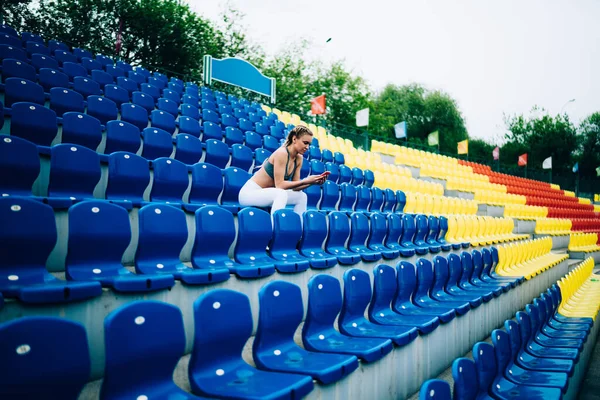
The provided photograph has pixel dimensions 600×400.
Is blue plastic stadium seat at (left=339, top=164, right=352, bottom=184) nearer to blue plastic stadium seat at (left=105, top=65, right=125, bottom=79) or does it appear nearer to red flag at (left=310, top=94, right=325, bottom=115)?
blue plastic stadium seat at (left=105, top=65, right=125, bottom=79)

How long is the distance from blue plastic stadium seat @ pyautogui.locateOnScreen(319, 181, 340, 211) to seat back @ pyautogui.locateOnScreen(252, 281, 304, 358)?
309cm

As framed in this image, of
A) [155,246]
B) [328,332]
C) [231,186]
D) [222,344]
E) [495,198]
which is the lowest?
[328,332]

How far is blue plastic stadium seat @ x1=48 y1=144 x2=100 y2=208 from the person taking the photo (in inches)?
109

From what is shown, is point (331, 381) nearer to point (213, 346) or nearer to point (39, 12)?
point (213, 346)

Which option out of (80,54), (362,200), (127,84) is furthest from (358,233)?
(80,54)

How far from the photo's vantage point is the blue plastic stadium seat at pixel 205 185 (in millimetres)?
3715

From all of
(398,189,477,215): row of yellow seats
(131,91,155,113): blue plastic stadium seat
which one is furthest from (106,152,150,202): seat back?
(398,189,477,215): row of yellow seats

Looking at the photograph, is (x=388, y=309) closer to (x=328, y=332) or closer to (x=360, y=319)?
(x=360, y=319)

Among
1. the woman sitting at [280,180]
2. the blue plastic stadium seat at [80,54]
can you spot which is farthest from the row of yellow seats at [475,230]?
the blue plastic stadium seat at [80,54]

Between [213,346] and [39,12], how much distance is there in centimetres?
2375

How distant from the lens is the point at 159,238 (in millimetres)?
2449

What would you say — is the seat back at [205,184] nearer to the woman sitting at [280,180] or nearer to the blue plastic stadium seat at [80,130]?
the woman sitting at [280,180]

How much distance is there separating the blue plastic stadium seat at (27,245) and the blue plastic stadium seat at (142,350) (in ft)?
1.45

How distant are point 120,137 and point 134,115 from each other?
3.54 ft
